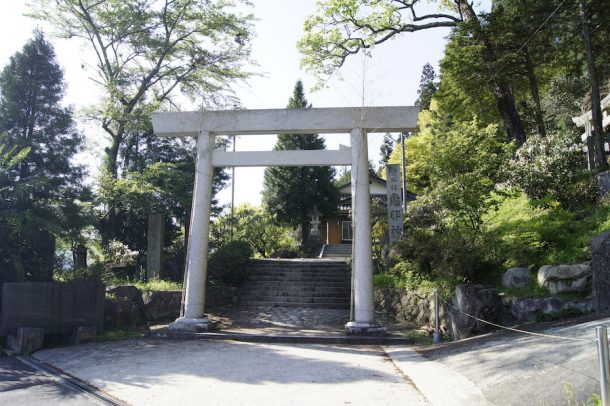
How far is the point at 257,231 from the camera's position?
2700 cm

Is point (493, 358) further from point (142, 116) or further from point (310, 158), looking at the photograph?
point (142, 116)

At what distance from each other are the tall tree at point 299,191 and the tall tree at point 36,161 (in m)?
18.4

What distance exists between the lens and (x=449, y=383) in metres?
5.70

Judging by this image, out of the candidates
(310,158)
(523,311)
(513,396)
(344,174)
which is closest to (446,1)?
(310,158)

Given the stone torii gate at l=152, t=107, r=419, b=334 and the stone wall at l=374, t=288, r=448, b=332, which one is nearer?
the stone torii gate at l=152, t=107, r=419, b=334

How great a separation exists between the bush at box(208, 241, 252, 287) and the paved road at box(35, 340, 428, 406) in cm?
642

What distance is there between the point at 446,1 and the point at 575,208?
36.4 ft

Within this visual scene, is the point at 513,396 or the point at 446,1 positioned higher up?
the point at 446,1

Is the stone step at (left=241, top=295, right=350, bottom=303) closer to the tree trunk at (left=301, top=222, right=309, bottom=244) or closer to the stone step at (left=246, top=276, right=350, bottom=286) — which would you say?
the stone step at (left=246, top=276, right=350, bottom=286)

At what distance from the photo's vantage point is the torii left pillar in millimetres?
10438

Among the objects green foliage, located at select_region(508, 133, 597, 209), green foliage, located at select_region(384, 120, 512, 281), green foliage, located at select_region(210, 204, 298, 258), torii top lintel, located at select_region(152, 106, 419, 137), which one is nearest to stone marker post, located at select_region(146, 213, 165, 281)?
torii top lintel, located at select_region(152, 106, 419, 137)

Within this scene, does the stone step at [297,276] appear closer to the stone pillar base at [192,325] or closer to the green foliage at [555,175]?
the stone pillar base at [192,325]

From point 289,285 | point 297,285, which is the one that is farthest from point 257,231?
point 297,285

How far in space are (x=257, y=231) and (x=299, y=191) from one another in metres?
5.17
